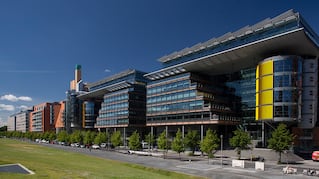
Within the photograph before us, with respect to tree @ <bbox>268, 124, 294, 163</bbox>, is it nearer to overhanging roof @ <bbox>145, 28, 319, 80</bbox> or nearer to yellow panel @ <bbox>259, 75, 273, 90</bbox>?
yellow panel @ <bbox>259, 75, 273, 90</bbox>

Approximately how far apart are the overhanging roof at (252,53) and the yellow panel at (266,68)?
494cm

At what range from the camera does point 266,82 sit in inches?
3238

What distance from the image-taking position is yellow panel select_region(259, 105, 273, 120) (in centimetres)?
8050

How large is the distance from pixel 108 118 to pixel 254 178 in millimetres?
116989

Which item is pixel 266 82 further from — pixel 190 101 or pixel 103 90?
pixel 103 90

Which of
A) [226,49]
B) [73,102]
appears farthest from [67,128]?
[226,49]

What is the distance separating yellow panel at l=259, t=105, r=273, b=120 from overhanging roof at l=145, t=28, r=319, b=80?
16.5 metres

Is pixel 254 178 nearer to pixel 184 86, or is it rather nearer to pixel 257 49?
pixel 257 49

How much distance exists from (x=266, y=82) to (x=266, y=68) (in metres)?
4.06

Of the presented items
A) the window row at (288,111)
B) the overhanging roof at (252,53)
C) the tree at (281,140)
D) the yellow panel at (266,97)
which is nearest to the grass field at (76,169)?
the tree at (281,140)

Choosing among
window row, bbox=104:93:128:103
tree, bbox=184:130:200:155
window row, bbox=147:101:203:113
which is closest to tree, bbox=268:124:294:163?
tree, bbox=184:130:200:155

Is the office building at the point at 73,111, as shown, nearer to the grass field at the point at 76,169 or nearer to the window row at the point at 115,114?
the window row at the point at 115,114

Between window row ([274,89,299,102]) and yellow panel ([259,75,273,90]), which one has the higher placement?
yellow panel ([259,75,273,90])

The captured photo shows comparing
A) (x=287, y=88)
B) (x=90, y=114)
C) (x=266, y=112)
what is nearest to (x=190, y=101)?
(x=266, y=112)
